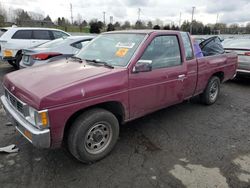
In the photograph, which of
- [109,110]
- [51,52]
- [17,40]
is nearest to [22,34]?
[17,40]

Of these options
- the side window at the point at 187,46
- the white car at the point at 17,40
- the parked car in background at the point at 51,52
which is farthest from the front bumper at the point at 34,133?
the white car at the point at 17,40

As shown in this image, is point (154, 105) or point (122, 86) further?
point (154, 105)

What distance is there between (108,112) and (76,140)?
1.86ft

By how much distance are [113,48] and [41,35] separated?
6977mm

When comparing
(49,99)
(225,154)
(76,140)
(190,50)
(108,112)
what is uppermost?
(190,50)

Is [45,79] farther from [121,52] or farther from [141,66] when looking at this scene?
[141,66]

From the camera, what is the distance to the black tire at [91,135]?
8.56 ft

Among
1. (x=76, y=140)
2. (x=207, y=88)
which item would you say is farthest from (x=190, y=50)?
(x=76, y=140)

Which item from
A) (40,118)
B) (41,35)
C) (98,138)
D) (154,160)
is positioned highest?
(41,35)

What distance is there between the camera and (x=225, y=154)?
3.17 m

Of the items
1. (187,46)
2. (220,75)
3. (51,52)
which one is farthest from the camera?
(51,52)

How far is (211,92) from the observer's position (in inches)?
205

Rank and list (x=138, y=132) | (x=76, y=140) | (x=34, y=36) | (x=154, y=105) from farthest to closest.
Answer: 1. (x=34, y=36)
2. (x=138, y=132)
3. (x=154, y=105)
4. (x=76, y=140)

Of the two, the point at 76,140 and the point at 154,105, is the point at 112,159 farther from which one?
the point at 154,105
